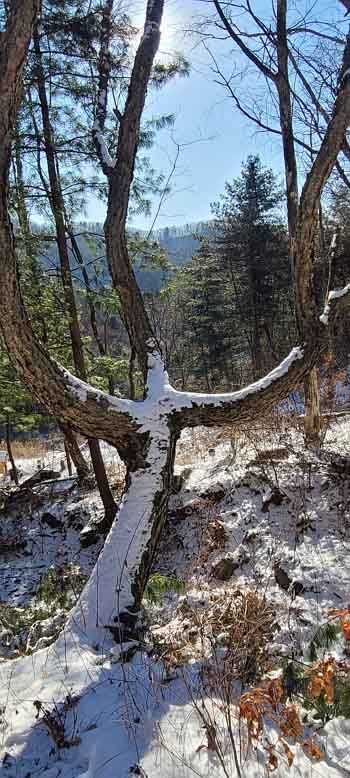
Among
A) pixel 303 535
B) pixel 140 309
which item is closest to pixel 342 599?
pixel 303 535

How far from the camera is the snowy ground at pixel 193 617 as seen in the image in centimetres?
179

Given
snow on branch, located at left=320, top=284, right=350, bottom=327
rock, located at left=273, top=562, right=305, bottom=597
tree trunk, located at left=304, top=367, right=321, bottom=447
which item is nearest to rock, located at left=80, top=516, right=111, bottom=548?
rock, located at left=273, top=562, right=305, bottom=597

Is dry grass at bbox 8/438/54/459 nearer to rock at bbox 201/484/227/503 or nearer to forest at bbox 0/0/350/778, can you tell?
forest at bbox 0/0/350/778

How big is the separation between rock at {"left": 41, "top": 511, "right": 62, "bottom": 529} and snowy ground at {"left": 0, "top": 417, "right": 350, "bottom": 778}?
0.06 metres

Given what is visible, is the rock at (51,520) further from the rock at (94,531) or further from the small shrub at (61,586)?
the small shrub at (61,586)

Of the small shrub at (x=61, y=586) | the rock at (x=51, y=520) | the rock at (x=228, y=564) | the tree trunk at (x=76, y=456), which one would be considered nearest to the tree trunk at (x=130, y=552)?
the rock at (x=228, y=564)

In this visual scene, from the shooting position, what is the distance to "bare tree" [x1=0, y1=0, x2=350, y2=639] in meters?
2.90

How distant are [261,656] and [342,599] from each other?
119cm

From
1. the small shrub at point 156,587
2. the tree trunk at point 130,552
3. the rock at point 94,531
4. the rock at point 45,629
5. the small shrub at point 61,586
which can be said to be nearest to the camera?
the tree trunk at point 130,552

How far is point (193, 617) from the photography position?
2809 mm

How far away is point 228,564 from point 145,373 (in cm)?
210

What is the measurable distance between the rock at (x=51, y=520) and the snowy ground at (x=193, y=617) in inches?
2.5

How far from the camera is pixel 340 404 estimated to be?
9.89 metres

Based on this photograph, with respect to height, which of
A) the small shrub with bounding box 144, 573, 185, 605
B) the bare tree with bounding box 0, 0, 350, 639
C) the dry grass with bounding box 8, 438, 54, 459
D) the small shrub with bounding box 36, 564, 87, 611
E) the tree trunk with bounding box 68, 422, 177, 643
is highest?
the bare tree with bounding box 0, 0, 350, 639
